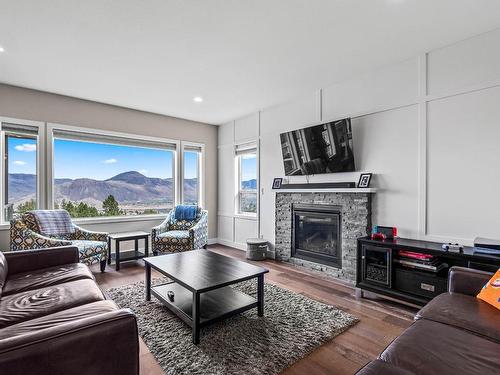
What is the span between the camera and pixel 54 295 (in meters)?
1.91

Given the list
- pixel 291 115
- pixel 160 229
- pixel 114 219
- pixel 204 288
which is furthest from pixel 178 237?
pixel 291 115

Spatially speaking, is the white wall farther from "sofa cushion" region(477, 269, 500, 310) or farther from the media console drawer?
"sofa cushion" region(477, 269, 500, 310)

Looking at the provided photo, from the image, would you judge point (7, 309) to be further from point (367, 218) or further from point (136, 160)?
point (136, 160)

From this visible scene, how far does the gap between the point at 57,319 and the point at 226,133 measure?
473 cm

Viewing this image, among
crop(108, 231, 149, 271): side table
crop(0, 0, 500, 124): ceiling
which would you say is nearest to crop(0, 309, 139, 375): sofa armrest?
crop(0, 0, 500, 124): ceiling

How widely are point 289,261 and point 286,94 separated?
2.58 meters

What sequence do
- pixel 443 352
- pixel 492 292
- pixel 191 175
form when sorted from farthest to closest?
pixel 191 175
pixel 492 292
pixel 443 352

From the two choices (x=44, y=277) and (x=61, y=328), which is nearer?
(x=61, y=328)

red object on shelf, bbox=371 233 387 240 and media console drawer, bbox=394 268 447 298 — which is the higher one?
red object on shelf, bbox=371 233 387 240

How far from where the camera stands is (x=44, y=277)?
2301mm

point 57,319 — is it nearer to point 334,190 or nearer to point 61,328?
point 61,328

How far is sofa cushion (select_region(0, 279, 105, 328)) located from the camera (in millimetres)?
1623

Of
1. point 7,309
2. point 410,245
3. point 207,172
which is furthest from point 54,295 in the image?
point 207,172

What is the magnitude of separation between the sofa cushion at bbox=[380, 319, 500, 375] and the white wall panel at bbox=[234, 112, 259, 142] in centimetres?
407
